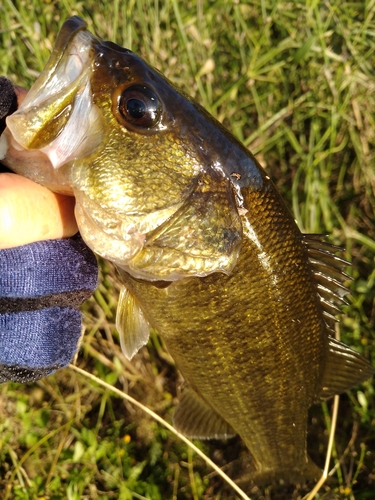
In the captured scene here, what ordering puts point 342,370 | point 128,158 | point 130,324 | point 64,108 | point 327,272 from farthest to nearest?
point 342,370, point 327,272, point 130,324, point 128,158, point 64,108

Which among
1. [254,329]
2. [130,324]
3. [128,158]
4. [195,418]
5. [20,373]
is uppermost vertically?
[128,158]

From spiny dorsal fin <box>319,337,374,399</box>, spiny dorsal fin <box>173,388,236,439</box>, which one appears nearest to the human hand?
spiny dorsal fin <box>173,388,236,439</box>

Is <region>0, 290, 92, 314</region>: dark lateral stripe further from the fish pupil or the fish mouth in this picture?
the fish pupil

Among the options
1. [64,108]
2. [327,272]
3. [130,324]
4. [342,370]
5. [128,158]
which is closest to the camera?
[64,108]

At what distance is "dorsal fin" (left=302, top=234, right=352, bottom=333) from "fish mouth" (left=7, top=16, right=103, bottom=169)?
0.70 metres

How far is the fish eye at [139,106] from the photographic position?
1.10 m

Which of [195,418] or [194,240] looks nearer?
[194,240]

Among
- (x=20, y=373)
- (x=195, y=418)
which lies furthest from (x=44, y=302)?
(x=195, y=418)

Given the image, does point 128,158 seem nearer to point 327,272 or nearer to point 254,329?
point 254,329

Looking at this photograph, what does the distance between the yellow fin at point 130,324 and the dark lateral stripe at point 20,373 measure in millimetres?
207

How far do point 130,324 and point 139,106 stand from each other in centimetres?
61

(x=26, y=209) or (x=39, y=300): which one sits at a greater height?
(x=26, y=209)

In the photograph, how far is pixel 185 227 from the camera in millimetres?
1169

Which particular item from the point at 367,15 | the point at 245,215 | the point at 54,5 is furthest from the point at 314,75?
Answer: the point at 245,215
